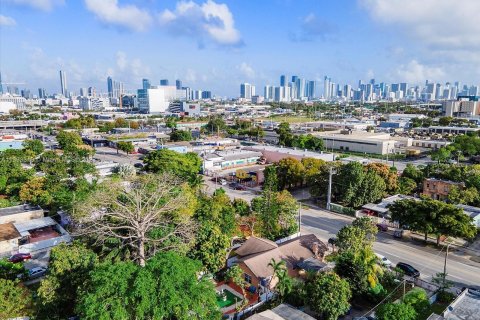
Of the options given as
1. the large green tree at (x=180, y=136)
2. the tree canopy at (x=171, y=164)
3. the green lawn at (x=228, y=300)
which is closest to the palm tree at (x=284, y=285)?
the green lawn at (x=228, y=300)

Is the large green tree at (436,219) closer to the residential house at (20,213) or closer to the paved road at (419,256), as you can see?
the paved road at (419,256)

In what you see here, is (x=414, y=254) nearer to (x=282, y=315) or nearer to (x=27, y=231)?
(x=282, y=315)

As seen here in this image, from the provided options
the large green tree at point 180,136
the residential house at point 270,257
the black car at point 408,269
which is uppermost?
the large green tree at point 180,136

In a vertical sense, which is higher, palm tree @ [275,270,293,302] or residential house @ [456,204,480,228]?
residential house @ [456,204,480,228]

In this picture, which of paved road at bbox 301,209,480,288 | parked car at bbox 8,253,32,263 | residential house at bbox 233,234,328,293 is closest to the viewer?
residential house at bbox 233,234,328,293

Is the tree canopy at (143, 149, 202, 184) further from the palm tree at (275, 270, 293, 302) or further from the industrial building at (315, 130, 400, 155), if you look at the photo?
the industrial building at (315, 130, 400, 155)

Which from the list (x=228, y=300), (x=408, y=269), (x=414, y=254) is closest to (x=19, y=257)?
(x=228, y=300)

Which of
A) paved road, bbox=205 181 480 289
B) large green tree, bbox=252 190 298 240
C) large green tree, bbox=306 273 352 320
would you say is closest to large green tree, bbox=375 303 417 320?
large green tree, bbox=306 273 352 320
